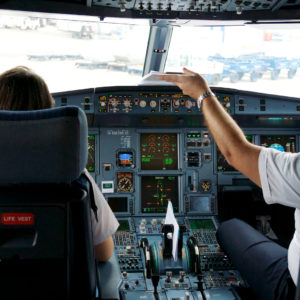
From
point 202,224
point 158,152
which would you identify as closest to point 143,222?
point 202,224

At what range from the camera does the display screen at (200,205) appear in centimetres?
348

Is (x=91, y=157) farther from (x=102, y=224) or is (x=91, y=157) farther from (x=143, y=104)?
(x=102, y=224)

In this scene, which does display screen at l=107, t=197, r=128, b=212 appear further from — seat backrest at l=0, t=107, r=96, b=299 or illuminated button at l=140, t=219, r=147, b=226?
seat backrest at l=0, t=107, r=96, b=299

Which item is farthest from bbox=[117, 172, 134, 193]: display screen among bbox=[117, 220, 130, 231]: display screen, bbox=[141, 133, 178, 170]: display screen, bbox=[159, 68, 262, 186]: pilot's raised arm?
bbox=[159, 68, 262, 186]: pilot's raised arm

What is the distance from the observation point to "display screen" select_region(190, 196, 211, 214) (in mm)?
3480

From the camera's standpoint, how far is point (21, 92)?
4.50 feet

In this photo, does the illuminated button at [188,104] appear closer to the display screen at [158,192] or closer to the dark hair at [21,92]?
the display screen at [158,192]

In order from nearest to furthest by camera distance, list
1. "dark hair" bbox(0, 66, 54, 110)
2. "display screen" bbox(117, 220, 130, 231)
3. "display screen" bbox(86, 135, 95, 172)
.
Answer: "dark hair" bbox(0, 66, 54, 110), "display screen" bbox(117, 220, 130, 231), "display screen" bbox(86, 135, 95, 172)

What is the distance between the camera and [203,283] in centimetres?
262

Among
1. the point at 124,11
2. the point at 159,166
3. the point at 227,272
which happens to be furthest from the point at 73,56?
the point at 227,272

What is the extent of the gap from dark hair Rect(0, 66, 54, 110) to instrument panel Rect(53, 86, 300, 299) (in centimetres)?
185

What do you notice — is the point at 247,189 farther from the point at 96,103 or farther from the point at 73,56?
the point at 73,56

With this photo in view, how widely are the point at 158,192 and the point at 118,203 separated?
0.35 meters

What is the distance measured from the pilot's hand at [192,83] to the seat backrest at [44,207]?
404 millimetres
